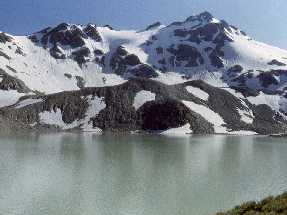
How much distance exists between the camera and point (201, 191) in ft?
185

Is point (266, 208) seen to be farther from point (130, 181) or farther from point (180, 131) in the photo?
point (180, 131)

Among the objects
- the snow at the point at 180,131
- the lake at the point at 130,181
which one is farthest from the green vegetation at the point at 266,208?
the snow at the point at 180,131

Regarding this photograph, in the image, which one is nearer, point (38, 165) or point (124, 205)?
point (124, 205)

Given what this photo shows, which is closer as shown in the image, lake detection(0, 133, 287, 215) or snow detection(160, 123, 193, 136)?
lake detection(0, 133, 287, 215)

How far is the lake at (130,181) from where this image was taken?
46.8 metres

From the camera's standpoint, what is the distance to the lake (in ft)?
154

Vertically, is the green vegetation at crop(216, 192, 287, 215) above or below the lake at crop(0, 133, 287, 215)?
above

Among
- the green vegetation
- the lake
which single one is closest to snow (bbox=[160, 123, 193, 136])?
the lake

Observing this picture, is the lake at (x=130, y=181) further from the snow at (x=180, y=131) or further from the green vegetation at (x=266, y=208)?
the snow at (x=180, y=131)

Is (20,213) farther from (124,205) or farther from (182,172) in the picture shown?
(182,172)

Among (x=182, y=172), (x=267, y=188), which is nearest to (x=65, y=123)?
(x=182, y=172)

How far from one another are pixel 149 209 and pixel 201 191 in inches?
476

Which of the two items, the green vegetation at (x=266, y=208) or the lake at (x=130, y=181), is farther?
the lake at (x=130, y=181)

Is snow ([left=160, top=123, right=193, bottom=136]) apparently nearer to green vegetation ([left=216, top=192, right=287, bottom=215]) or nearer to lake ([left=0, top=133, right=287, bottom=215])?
lake ([left=0, top=133, right=287, bottom=215])
